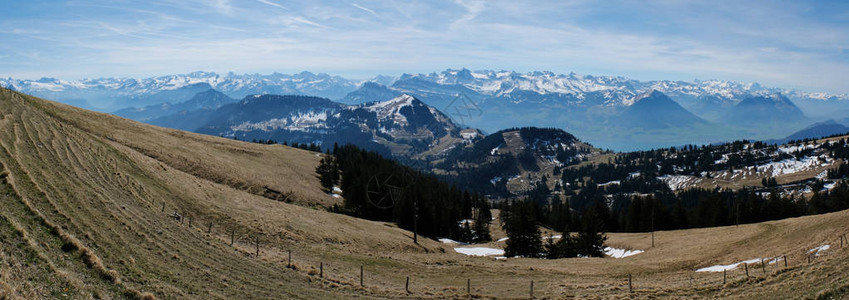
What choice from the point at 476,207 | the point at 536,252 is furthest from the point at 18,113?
the point at 476,207

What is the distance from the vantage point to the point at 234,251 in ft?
118

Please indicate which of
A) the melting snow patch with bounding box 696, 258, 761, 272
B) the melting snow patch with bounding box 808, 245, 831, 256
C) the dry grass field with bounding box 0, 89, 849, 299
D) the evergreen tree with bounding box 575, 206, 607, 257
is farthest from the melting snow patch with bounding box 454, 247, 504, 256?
the melting snow patch with bounding box 808, 245, 831, 256

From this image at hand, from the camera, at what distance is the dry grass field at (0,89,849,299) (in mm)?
22031

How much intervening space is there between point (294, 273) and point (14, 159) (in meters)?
22.7

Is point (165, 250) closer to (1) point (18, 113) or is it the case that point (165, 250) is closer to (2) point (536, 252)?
(1) point (18, 113)

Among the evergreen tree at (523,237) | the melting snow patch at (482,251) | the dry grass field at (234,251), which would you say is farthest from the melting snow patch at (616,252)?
the melting snow patch at (482,251)

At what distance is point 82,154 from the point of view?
45.8 meters

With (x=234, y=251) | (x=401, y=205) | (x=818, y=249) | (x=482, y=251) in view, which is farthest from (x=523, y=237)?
(x=234, y=251)

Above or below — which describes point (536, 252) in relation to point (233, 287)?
below

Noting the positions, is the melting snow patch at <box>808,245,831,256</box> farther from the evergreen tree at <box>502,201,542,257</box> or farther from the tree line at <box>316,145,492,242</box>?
the tree line at <box>316,145,492,242</box>

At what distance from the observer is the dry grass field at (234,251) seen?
2203cm

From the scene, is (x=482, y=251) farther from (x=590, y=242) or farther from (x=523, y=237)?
(x=590, y=242)

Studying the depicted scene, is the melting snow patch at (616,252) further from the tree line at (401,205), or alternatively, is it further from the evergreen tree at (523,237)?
the tree line at (401,205)

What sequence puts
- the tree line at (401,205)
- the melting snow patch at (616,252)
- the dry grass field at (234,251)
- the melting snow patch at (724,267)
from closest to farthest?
the dry grass field at (234,251) < the melting snow patch at (724,267) < the melting snow patch at (616,252) < the tree line at (401,205)
